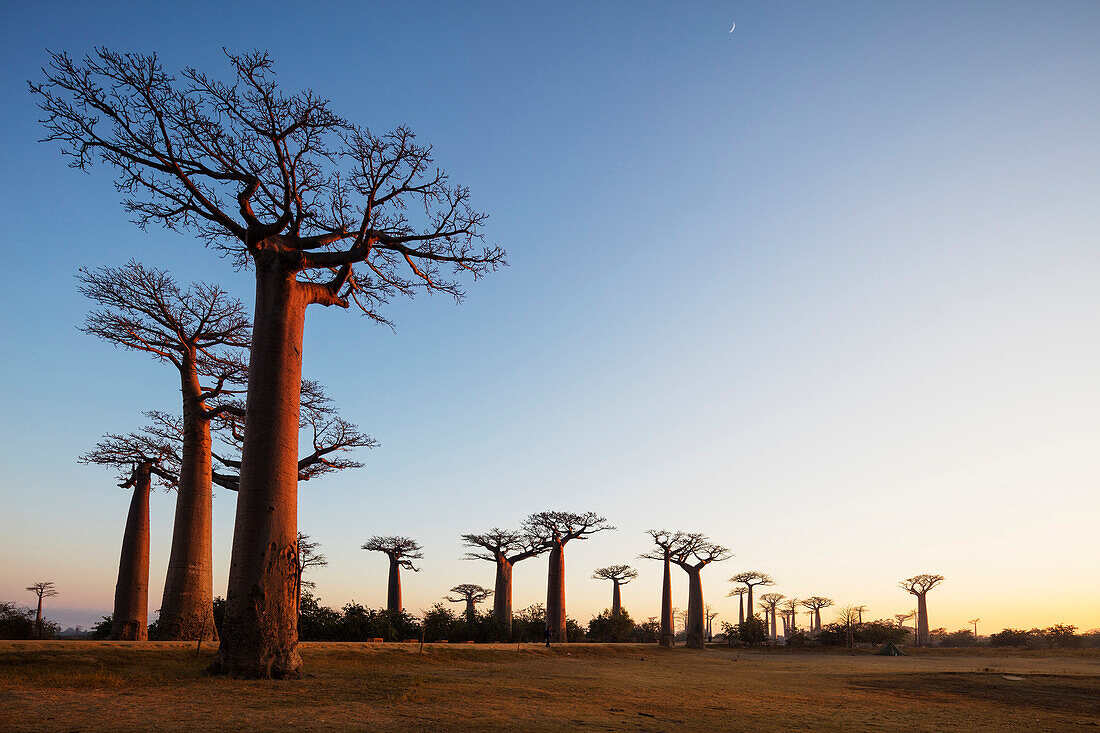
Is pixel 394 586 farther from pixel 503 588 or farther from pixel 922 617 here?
pixel 922 617

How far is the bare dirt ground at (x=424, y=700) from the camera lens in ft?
20.0

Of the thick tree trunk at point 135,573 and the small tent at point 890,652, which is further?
the small tent at point 890,652

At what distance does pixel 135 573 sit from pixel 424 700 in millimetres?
12869

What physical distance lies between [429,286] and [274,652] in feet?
23.6

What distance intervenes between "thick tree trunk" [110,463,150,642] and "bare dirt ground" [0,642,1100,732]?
19.8ft

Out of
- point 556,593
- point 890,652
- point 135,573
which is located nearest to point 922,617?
point 890,652

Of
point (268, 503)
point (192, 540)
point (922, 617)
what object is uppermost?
point (268, 503)

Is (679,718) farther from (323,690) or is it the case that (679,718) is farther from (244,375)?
(244,375)

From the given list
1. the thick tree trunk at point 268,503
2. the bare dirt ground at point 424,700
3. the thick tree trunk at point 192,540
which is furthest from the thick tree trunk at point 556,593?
the thick tree trunk at point 268,503

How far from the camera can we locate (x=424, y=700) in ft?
26.0

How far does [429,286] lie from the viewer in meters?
13.3

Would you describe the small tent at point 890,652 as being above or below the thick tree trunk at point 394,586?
below

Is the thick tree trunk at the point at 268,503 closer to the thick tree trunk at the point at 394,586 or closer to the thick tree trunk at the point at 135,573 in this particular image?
the thick tree trunk at the point at 135,573

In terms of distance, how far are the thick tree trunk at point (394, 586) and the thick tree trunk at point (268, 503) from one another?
3117 cm
